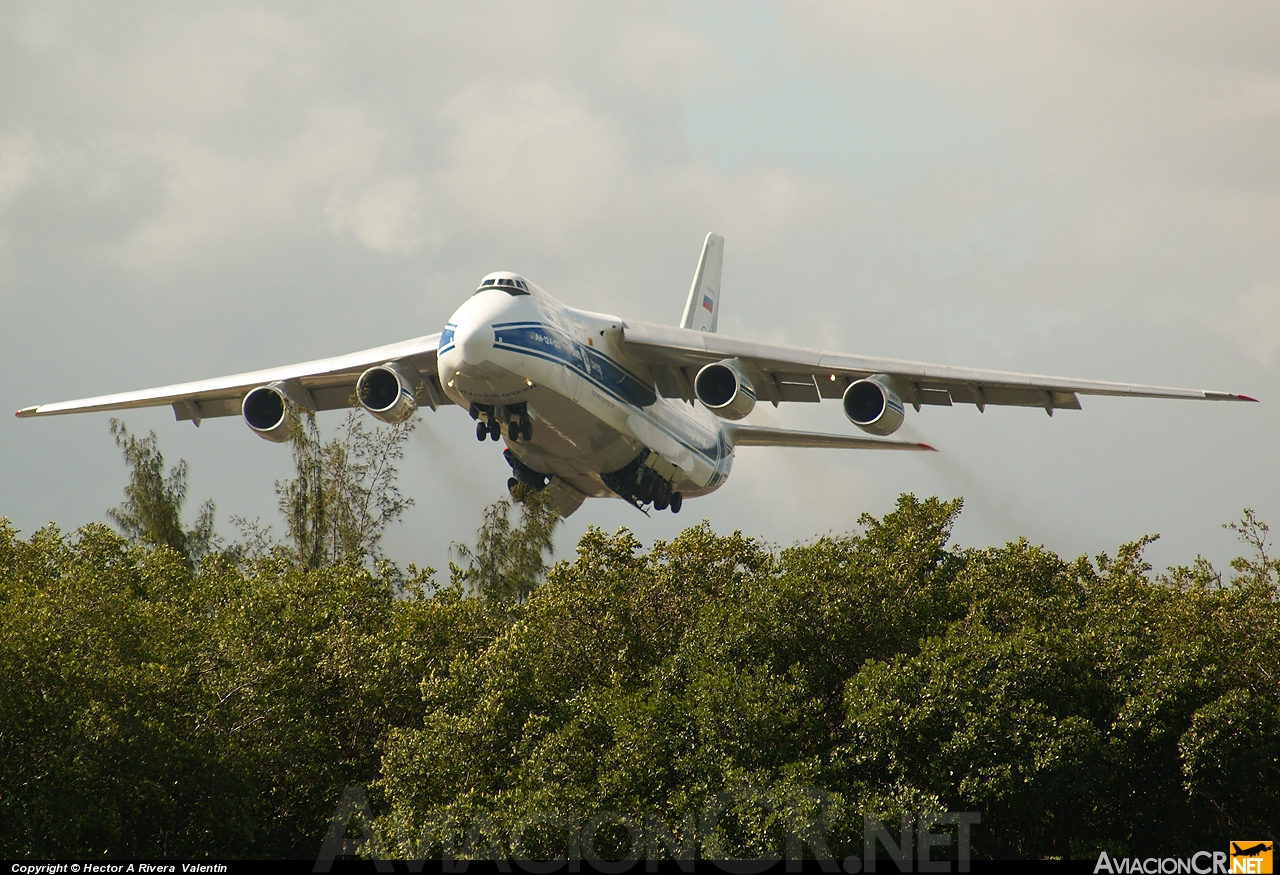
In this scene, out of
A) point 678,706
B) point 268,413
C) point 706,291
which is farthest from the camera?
point 706,291

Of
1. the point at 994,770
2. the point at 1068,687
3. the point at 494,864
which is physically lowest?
the point at 494,864

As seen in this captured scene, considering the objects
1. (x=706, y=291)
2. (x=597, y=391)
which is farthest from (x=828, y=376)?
(x=706, y=291)

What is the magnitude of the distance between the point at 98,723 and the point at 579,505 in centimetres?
1012

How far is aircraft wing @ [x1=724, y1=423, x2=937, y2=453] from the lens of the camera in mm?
24547

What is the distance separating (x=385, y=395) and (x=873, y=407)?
659cm

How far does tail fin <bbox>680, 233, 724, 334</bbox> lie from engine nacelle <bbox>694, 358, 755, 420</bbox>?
10184 mm

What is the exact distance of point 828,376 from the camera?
21.5 meters

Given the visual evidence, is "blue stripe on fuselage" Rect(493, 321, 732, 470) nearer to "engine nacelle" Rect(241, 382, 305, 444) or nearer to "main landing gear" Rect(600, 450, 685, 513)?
"main landing gear" Rect(600, 450, 685, 513)

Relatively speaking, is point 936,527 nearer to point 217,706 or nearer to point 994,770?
point 994,770

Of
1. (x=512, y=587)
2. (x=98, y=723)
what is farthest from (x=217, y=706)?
(x=512, y=587)

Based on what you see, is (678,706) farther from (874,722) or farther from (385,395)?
(385,395)

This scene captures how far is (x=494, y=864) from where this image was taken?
14055 mm

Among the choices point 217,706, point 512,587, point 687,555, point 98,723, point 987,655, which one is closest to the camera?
point 987,655

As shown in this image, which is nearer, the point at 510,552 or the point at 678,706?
the point at 678,706
